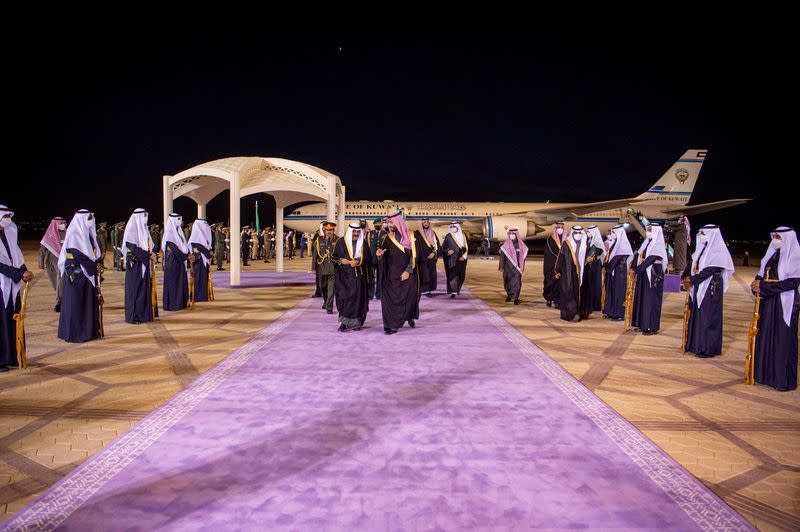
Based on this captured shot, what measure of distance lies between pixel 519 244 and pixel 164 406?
27.3ft

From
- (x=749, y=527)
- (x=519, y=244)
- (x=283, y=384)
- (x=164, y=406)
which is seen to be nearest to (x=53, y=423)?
(x=164, y=406)

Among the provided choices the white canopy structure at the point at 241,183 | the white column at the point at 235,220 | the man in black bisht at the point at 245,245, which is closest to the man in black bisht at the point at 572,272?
the white canopy structure at the point at 241,183

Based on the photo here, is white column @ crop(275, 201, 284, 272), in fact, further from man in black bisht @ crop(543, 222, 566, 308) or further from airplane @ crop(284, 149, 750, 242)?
man in black bisht @ crop(543, 222, 566, 308)

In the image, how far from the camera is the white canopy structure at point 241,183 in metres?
13.1

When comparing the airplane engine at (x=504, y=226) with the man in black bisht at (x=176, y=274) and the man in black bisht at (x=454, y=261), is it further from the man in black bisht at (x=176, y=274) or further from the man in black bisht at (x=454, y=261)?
the man in black bisht at (x=176, y=274)

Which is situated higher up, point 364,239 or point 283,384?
point 364,239

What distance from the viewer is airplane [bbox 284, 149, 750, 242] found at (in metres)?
26.2

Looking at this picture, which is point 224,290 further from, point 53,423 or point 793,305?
point 793,305

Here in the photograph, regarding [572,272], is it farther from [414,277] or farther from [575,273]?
[414,277]

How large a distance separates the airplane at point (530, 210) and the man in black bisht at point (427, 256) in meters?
13.8

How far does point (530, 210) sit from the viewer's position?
29062 millimetres

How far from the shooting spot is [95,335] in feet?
22.6

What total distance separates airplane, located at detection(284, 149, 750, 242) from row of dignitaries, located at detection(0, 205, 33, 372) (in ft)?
70.0

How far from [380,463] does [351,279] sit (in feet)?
15.3
